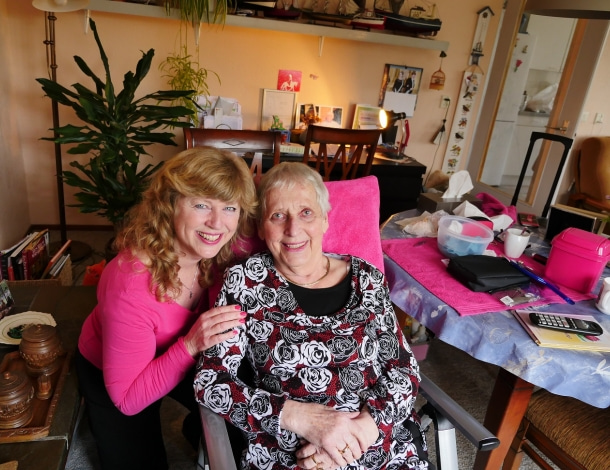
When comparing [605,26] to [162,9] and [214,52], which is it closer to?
[214,52]

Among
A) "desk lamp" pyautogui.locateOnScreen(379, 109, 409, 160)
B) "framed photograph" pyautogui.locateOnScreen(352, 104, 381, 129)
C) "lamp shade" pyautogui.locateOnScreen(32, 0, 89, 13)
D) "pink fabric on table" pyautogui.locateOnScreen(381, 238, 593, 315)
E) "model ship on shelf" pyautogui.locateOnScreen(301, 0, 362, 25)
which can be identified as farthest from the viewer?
"framed photograph" pyautogui.locateOnScreen(352, 104, 381, 129)

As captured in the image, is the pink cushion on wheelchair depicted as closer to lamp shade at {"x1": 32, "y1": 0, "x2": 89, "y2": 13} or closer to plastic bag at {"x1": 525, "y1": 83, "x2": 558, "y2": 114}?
lamp shade at {"x1": 32, "y1": 0, "x2": 89, "y2": 13}

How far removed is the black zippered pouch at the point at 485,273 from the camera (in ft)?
4.52

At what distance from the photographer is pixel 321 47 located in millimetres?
3230

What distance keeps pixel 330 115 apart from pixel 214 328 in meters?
2.64

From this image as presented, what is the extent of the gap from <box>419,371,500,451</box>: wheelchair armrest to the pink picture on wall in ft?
8.47

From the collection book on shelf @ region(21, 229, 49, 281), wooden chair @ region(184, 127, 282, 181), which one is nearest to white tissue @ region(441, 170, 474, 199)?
wooden chair @ region(184, 127, 282, 181)

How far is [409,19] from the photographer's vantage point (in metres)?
3.10

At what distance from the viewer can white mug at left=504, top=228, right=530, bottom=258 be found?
5.27ft

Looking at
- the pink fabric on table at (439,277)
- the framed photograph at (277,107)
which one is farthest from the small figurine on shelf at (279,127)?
the pink fabric on table at (439,277)

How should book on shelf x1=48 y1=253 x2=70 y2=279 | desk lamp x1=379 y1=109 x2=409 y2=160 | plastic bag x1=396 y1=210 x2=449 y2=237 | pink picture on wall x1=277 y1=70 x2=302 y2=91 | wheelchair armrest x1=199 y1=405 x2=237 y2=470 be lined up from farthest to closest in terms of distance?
pink picture on wall x1=277 y1=70 x2=302 y2=91 → desk lamp x1=379 y1=109 x2=409 y2=160 → book on shelf x1=48 y1=253 x2=70 y2=279 → plastic bag x1=396 y1=210 x2=449 y2=237 → wheelchair armrest x1=199 y1=405 x2=237 y2=470

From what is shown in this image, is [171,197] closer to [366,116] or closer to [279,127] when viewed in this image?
[279,127]

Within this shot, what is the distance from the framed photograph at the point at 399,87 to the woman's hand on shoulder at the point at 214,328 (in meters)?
2.81

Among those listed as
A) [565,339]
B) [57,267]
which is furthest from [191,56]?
[565,339]
